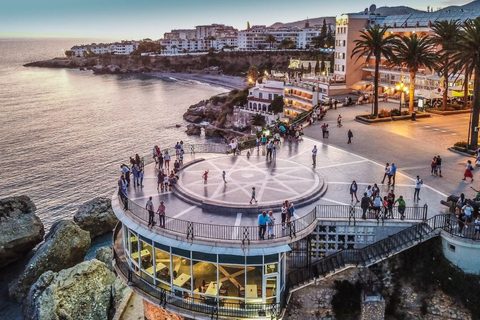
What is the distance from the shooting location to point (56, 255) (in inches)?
1308

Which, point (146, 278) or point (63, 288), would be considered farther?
point (63, 288)

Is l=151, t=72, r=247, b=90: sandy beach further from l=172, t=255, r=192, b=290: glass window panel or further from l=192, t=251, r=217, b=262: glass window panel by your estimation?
l=192, t=251, r=217, b=262: glass window panel

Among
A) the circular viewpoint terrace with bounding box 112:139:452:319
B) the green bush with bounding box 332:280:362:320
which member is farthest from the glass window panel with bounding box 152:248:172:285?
the green bush with bounding box 332:280:362:320

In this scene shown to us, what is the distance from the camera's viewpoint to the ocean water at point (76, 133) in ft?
181

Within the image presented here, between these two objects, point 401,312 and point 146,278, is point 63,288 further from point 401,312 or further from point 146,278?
point 401,312

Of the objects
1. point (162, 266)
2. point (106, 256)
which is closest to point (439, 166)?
point (162, 266)

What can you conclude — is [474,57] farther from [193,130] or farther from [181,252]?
[193,130]

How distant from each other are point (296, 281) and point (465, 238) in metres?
7.07

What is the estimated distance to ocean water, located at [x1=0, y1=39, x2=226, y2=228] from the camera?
181 ft

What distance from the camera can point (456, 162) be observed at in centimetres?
3197

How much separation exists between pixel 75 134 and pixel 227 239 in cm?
7367

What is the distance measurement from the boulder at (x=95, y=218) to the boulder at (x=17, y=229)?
3373 mm

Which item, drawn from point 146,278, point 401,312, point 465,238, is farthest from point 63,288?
point 465,238

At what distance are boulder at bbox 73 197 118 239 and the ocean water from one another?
6.30 meters
